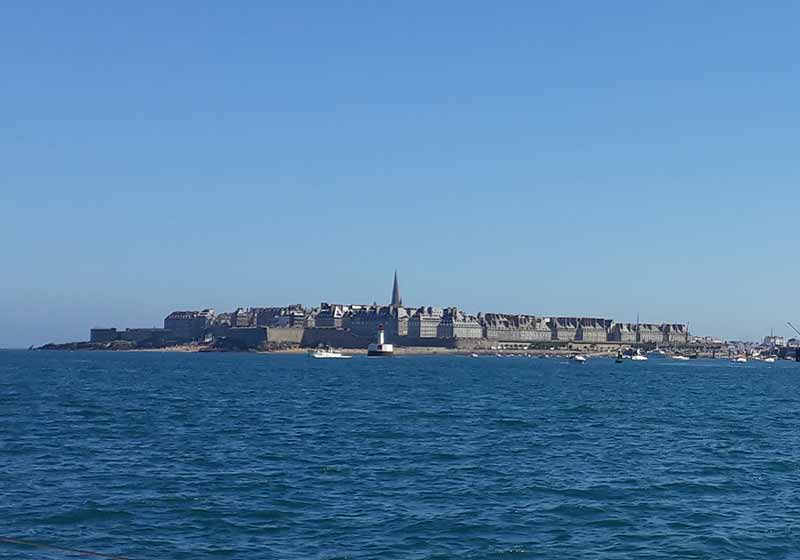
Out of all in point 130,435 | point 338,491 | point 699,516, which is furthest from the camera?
point 130,435

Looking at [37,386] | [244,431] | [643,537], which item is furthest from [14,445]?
[37,386]

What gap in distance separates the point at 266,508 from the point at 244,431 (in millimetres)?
19206

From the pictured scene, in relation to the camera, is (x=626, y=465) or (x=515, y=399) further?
(x=515, y=399)

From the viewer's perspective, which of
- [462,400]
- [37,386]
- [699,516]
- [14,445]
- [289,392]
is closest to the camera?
[699,516]

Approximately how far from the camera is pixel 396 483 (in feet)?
103

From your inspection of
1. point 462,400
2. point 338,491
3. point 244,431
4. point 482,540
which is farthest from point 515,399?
point 482,540

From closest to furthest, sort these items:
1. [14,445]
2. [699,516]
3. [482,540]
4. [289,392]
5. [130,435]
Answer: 1. [482,540]
2. [699,516]
3. [14,445]
4. [130,435]
5. [289,392]

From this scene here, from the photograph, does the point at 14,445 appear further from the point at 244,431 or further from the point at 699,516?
the point at 699,516

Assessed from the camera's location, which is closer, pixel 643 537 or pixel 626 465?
pixel 643 537

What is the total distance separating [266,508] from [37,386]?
6277 centimetres

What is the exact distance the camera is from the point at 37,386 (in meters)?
84.9

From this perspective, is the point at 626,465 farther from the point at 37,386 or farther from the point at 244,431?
the point at 37,386

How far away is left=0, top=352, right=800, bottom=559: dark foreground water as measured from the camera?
2377cm

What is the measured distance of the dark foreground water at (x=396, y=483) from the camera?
23766mm
